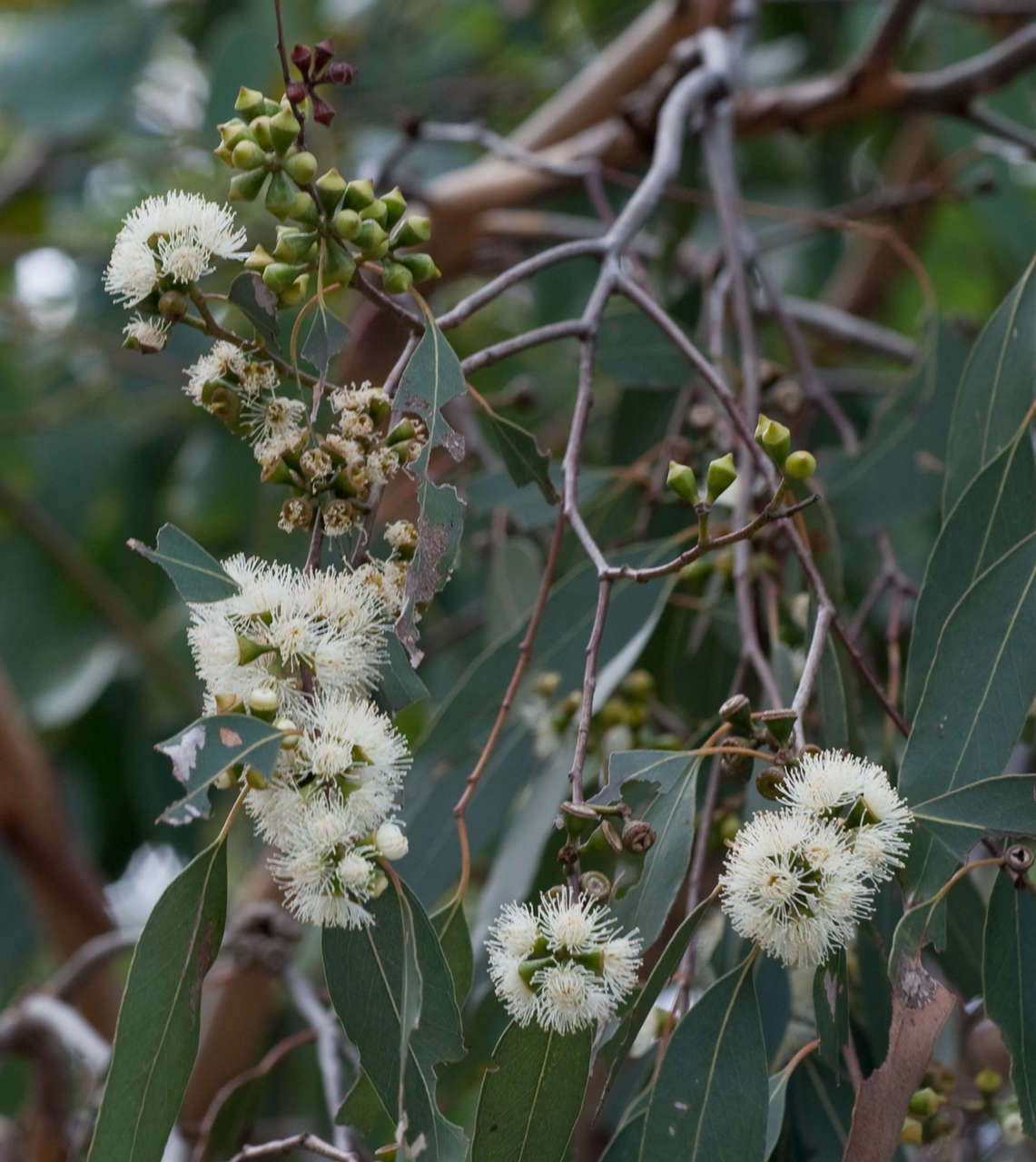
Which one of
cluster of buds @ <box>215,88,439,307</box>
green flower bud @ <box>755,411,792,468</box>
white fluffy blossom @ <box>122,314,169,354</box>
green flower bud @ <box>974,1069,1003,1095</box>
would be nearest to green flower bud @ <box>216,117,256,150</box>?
cluster of buds @ <box>215,88,439,307</box>

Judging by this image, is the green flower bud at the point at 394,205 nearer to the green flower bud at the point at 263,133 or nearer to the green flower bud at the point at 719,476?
the green flower bud at the point at 263,133

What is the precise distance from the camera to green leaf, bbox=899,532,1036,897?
0.75 meters

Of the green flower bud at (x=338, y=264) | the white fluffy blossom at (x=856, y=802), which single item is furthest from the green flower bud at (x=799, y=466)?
the green flower bud at (x=338, y=264)

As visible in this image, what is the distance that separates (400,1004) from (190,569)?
0.26 meters

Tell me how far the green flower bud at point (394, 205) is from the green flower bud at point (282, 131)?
0.19ft

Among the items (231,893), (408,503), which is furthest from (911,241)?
(231,893)

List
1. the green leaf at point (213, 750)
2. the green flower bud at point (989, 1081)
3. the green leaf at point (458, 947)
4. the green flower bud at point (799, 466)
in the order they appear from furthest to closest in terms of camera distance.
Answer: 1. the green flower bud at point (989, 1081)
2. the green leaf at point (458, 947)
3. the green flower bud at point (799, 466)
4. the green leaf at point (213, 750)

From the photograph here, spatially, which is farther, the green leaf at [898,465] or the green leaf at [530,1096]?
the green leaf at [898,465]

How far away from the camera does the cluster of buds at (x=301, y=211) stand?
68 cm

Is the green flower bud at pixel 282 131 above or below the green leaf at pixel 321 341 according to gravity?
above

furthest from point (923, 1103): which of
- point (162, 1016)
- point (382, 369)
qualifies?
point (382, 369)

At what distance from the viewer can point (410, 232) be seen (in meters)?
0.71

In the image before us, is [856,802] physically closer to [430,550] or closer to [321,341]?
[430,550]

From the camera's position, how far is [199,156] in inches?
94.6
